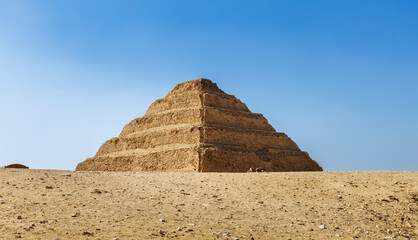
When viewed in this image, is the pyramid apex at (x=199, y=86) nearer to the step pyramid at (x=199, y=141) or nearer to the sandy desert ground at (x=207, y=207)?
the step pyramid at (x=199, y=141)

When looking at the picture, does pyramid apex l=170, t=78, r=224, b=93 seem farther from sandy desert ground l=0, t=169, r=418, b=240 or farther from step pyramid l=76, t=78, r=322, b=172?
sandy desert ground l=0, t=169, r=418, b=240

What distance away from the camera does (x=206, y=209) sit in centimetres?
1045

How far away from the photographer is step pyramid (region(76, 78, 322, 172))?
27828 millimetres

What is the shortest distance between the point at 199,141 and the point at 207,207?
17.9m

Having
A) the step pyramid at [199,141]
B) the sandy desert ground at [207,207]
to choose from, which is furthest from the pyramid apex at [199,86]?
the sandy desert ground at [207,207]

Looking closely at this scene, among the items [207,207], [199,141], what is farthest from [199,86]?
[207,207]

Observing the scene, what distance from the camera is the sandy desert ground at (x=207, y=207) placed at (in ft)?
26.9

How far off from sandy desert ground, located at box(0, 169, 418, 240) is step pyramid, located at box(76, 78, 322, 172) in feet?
39.1

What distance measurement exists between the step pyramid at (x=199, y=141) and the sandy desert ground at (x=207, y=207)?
11.9 m

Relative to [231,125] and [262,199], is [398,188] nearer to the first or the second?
[262,199]

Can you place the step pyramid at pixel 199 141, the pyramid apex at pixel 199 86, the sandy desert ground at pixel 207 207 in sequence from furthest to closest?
1. the pyramid apex at pixel 199 86
2. the step pyramid at pixel 199 141
3. the sandy desert ground at pixel 207 207

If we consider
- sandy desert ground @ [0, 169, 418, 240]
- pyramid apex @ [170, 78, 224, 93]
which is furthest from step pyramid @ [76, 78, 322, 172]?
sandy desert ground @ [0, 169, 418, 240]

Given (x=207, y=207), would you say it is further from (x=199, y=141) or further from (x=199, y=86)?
(x=199, y=86)

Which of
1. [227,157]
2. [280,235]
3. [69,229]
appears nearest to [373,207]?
[280,235]
